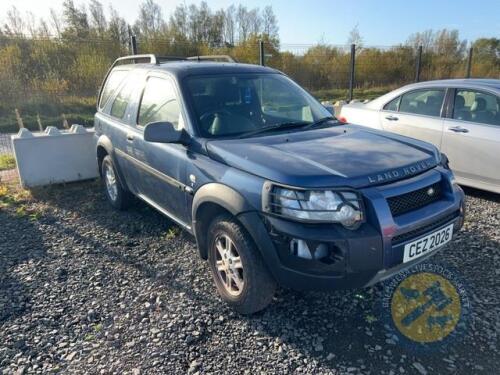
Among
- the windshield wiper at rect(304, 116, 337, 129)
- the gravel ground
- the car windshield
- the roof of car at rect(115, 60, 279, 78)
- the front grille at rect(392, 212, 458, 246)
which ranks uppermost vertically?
the roof of car at rect(115, 60, 279, 78)

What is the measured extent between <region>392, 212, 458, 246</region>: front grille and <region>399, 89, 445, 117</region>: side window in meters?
3.10

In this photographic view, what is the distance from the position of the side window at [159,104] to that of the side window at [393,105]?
12.2 ft

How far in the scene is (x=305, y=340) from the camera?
267cm

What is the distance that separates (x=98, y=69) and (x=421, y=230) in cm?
1405

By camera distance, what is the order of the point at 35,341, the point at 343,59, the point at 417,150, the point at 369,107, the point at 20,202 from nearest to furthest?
the point at 35,341 < the point at 417,150 < the point at 20,202 < the point at 369,107 < the point at 343,59

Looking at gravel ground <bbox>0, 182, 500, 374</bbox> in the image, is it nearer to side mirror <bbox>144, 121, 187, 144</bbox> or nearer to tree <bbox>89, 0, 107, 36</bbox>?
side mirror <bbox>144, 121, 187, 144</bbox>

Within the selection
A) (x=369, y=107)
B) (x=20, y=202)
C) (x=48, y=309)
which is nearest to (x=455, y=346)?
(x=48, y=309)

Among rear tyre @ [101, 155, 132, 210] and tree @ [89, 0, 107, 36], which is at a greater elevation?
tree @ [89, 0, 107, 36]

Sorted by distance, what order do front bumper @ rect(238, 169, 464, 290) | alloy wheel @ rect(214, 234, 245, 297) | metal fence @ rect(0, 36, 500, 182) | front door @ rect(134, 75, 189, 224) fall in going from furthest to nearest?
metal fence @ rect(0, 36, 500, 182)
front door @ rect(134, 75, 189, 224)
alloy wheel @ rect(214, 234, 245, 297)
front bumper @ rect(238, 169, 464, 290)

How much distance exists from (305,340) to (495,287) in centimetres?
171

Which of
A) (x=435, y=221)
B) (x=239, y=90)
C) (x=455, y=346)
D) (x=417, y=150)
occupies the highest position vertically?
(x=239, y=90)

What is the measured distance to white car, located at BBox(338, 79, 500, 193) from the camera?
4832 mm

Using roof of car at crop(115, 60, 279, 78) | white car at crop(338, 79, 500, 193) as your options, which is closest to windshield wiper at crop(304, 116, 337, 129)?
roof of car at crop(115, 60, 279, 78)

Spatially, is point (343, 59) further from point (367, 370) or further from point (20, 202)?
point (367, 370)
